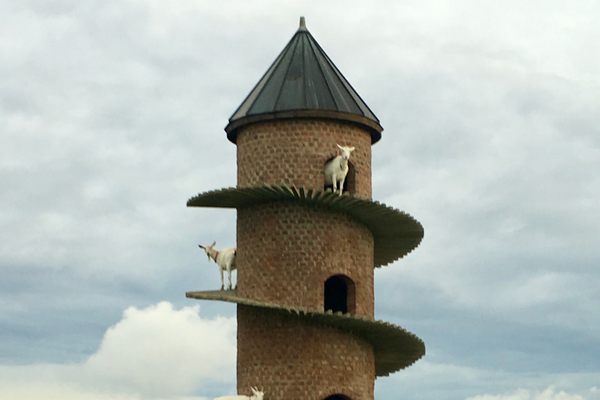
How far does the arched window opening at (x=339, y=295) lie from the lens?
41531 mm

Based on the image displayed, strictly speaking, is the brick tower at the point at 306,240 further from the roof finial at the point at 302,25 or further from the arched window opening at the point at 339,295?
the roof finial at the point at 302,25

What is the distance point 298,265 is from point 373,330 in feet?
8.49

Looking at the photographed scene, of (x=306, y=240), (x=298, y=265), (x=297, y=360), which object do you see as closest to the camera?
(x=297, y=360)

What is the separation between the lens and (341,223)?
41.4 m

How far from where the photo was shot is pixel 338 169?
136ft

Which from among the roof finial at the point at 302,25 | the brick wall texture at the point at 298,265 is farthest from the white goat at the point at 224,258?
the roof finial at the point at 302,25

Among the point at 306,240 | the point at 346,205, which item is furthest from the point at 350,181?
the point at 306,240

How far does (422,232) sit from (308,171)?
4.04 meters

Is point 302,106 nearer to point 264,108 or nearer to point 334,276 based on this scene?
point 264,108

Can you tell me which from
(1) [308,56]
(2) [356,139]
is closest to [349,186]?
(2) [356,139]

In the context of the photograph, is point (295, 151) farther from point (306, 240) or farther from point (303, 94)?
point (306, 240)

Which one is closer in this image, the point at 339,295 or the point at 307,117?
the point at 307,117

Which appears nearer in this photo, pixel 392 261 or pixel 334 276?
pixel 334 276

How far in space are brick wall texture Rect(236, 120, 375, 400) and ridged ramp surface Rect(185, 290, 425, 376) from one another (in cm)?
24
